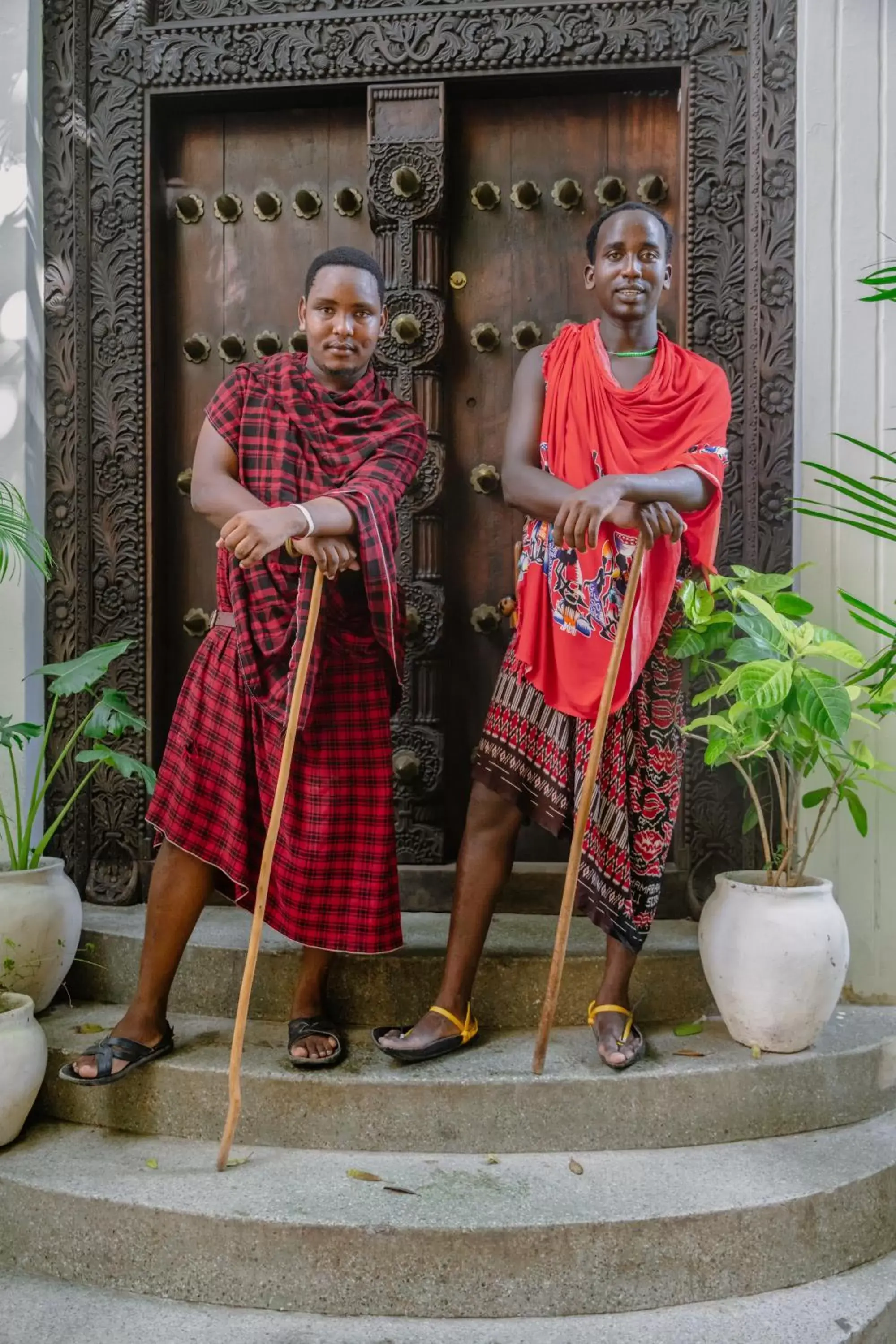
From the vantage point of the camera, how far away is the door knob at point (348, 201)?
307 centimetres

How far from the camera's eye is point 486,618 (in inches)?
123

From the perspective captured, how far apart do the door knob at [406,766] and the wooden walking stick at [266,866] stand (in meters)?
0.99

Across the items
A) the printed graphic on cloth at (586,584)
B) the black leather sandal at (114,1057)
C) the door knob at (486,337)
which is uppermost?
the door knob at (486,337)

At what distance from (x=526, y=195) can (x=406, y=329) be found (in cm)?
52

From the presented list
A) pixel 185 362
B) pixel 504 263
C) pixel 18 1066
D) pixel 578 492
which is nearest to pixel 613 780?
pixel 578 492

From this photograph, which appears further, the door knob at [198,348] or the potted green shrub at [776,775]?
the door knob at [198,348]

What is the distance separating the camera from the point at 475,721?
319 cm

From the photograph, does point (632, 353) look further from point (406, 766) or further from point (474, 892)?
point (406, 766)

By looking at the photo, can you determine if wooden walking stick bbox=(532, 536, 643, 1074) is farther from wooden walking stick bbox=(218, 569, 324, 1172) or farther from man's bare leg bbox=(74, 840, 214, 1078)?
man's bare leg bbox=(74, 840, 214, 1078)

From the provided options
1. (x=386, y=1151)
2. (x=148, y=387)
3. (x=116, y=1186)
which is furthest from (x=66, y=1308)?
(x=148, y=387)

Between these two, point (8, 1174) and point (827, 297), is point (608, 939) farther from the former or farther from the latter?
point (827, 297)

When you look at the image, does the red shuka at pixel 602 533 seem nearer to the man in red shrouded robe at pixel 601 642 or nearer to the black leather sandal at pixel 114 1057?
the man in red shrouded robe at pixel 601 642

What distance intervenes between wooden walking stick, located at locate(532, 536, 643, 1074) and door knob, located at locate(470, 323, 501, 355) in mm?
1180

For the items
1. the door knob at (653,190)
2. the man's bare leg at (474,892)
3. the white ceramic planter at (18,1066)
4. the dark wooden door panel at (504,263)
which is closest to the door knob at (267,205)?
A: the dark wooden door panel at (504,263)
